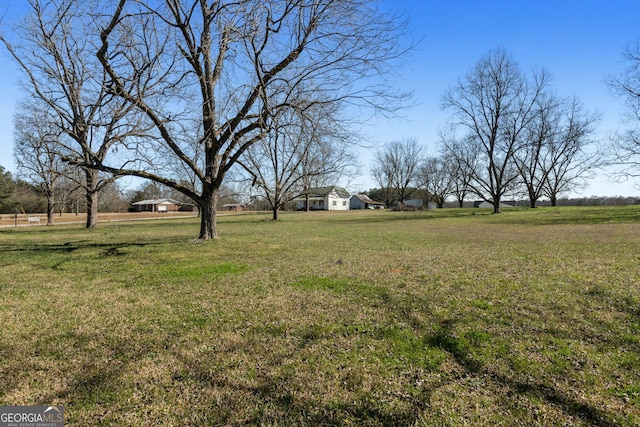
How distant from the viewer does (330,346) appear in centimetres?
360

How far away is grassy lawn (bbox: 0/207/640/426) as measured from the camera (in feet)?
8.44

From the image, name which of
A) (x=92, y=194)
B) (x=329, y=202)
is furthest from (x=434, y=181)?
(x=92, y=194)

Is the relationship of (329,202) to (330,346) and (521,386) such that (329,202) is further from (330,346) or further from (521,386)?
(521,386)

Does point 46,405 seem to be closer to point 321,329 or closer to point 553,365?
point 321,329

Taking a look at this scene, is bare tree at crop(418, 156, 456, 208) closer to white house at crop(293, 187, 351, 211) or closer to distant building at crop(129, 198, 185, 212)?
white house at crop(293, 187, 351, 211)

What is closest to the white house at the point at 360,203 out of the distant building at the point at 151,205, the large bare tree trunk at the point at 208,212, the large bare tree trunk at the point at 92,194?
the distant building at the point at 151,205

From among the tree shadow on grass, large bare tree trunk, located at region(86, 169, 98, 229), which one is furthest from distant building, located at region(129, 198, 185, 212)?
the tree shadow on grass

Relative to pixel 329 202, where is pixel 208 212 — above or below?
below

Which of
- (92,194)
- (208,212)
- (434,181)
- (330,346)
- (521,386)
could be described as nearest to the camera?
(521,386)

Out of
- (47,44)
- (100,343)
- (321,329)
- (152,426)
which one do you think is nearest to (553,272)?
(321,329)

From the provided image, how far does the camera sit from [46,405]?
2.66 m

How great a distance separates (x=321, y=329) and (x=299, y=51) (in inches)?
305

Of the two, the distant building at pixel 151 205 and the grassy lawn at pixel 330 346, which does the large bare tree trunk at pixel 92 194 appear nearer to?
the grassy lawn at pixel 330 346

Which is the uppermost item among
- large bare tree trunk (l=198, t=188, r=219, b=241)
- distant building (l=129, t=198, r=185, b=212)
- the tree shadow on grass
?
distant building (l=129, t=198, r=185, b=212)
